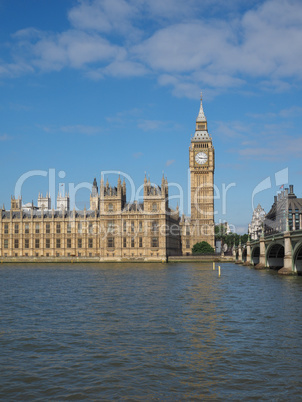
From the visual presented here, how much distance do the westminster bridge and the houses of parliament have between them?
82.9 feet

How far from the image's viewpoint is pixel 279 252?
288 feet

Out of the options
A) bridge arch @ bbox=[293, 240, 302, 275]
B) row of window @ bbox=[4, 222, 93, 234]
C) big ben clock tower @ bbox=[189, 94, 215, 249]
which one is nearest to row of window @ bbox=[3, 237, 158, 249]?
row of window @ bbox=[4, 222, 93, 234]

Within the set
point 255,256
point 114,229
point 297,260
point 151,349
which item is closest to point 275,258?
point 255,256

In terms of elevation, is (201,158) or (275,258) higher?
(201,158)

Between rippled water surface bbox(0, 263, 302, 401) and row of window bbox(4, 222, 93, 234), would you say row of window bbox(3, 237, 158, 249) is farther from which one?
rippled water surface bbox(0, 263, 302, 401)

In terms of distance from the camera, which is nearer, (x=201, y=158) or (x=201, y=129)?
(x=201, y=158)

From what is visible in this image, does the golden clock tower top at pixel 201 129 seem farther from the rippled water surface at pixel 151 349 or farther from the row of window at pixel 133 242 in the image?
the rippled water surface at pixel 151 349

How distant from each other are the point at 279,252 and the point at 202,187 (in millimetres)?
72066

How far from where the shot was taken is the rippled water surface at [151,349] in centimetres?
1666

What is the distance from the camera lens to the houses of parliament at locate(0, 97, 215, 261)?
5118 inches

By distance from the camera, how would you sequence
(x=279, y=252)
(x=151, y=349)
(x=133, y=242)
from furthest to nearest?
(x=133, y=242) → (x=279, y=252) → (x=151, y=349)

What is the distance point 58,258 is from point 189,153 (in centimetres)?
5997

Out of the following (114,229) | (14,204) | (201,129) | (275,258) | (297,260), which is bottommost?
(275,258)

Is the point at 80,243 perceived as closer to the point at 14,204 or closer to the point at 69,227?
the point at 69,227
